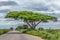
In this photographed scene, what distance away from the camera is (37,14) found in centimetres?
7731

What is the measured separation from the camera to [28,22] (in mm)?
73625

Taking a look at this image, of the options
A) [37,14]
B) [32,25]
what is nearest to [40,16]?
[37,14]

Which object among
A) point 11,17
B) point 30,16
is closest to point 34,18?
point 30,16

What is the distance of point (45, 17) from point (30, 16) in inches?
221

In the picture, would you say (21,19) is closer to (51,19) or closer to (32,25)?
(32,25)

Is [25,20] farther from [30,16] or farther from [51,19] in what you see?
[51,19]

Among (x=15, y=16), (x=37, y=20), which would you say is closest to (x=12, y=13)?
(x=15, y=16)

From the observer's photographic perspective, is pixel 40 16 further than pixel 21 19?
Yes

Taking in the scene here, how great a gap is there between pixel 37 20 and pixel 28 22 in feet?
8.95

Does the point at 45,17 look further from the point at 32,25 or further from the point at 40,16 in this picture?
the point at 32,25

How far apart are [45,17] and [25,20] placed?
7381 millimetres

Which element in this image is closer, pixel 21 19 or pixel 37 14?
pixel 21 19

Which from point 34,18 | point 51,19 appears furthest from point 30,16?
point 51,19

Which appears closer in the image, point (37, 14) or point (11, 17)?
point (11, 17)
